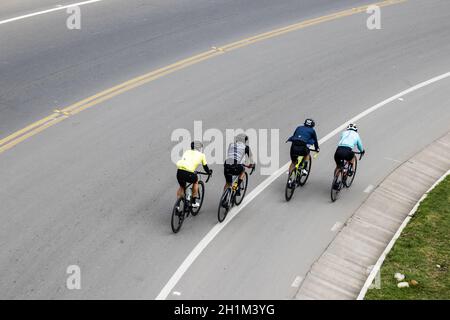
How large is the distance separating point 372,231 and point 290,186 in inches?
81.4

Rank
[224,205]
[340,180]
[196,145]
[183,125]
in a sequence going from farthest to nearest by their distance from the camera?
[183,125]
[340,180]
[224,205]
[196,145]

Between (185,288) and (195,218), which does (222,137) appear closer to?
(195,218)

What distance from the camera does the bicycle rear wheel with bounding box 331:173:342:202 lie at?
695 inches

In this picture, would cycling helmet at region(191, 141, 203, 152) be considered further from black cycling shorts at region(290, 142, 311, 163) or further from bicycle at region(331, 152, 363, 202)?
bicycle at region(331, 152, 363, 202)

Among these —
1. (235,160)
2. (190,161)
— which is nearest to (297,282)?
(235,160)

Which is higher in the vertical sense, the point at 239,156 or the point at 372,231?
the point at 239,156

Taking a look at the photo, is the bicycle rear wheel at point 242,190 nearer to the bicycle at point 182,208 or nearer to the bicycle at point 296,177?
the bicycle at point 296,177

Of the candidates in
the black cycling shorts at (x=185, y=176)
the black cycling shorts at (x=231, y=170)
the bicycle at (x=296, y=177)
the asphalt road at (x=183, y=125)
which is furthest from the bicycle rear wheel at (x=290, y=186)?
the black cycling shorts at (x=185, y=176)

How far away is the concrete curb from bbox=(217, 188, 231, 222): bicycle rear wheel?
7.68 ft

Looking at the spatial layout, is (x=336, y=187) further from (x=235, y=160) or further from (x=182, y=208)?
(x=182, y=208)

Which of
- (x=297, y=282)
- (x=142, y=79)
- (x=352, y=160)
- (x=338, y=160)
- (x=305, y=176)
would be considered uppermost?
(x=142, y=79)

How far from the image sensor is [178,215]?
16188mm

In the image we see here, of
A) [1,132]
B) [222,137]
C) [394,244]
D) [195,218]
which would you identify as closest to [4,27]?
[1,132]
